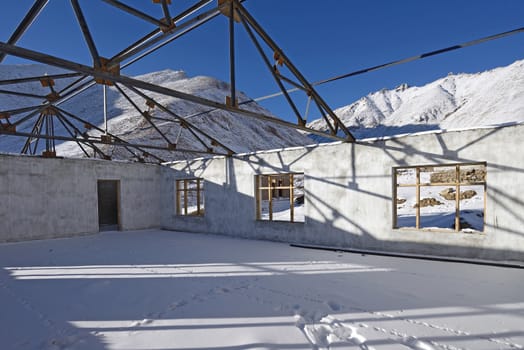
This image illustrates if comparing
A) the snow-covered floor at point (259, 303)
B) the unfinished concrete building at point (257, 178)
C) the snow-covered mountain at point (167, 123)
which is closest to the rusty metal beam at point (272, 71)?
the unfinished concrete building at point (257, 178)

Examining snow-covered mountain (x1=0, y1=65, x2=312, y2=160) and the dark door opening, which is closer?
the dark door opening

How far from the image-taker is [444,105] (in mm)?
81875

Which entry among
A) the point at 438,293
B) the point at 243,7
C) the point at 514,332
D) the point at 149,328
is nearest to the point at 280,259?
the point at 438,293

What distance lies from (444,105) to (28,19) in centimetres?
9947

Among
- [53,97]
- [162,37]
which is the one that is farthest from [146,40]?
[53,97]

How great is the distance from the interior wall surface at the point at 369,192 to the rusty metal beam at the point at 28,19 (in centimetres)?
626

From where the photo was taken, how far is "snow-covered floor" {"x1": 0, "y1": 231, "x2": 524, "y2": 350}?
2.90m

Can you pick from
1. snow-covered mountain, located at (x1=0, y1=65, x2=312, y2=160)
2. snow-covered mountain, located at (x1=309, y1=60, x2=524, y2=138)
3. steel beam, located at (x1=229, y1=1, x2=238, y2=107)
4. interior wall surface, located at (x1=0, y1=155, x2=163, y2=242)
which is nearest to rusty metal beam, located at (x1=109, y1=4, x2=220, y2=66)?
steel beam, located at (x1=229, y1=1, x2=238, y2=107)

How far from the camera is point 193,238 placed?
9.38 m

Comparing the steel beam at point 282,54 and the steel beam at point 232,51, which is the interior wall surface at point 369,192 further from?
the steel beam at point 232,51

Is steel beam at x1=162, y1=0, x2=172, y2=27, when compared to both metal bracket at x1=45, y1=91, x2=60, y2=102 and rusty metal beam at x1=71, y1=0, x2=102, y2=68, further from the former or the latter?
metal bracket at x1=45, y1=91, x2=60, y2=102

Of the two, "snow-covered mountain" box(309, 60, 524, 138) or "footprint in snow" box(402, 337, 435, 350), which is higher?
"snow-covered mountain" box(309, 60, 524, 138)

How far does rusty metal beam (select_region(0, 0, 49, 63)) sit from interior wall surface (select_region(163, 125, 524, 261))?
626 cm

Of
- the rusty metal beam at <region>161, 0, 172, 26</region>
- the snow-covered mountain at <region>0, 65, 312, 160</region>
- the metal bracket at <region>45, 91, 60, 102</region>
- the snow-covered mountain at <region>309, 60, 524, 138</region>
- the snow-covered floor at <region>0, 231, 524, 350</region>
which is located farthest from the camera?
the snow-covered mountain at <region>309, 60, 524, 138</region>
